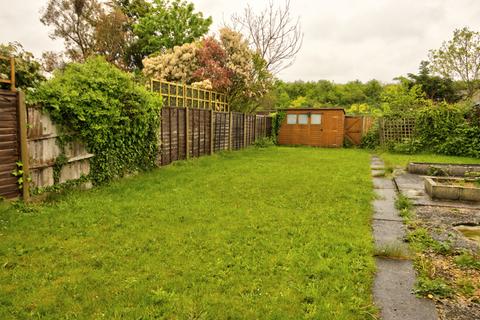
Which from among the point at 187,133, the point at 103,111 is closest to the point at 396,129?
the point at 187,133

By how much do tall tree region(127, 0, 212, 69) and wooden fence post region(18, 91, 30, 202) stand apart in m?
21.2

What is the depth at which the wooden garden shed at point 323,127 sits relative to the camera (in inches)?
707

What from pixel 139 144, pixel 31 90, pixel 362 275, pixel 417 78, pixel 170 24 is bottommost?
pixel 362 275

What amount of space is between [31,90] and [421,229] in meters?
6.17

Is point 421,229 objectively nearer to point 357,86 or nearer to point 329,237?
point 329,237

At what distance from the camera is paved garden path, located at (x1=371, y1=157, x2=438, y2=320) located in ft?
7.50

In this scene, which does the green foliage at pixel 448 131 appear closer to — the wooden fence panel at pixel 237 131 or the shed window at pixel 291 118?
the shed window at pixel 291 118

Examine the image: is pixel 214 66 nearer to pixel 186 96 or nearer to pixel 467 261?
pixel 186 96

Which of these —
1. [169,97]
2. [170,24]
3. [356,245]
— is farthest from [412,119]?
[170,24]

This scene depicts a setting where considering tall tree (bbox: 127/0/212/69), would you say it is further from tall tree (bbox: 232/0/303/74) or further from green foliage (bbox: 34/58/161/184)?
green foliage (bbox: 34/58/161/184)

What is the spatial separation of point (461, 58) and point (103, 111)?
2583cm

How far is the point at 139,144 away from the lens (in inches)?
290

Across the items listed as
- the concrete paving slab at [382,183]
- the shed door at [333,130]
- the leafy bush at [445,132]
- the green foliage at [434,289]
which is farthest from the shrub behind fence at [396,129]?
the green foliage at [434,289]

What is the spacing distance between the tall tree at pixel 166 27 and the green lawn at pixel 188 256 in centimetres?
2113
